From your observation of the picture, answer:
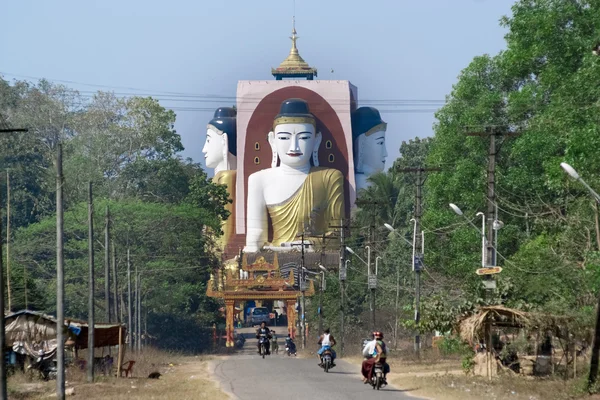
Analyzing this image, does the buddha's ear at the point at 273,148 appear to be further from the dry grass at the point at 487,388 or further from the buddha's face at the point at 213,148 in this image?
the dry grass at the point at 487,388

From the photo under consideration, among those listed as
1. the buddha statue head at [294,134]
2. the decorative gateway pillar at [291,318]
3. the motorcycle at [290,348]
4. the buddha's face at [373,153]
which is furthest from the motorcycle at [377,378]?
the buddha's face at [373,153]

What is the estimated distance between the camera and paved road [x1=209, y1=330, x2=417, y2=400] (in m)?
24.9

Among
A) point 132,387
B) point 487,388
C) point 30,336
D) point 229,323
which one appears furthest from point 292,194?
point 487,388

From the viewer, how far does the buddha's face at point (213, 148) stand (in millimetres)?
98562

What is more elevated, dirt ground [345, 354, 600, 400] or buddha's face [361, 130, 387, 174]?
buddha's face [361, 130, 387, 174]

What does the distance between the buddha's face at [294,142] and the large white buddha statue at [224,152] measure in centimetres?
663

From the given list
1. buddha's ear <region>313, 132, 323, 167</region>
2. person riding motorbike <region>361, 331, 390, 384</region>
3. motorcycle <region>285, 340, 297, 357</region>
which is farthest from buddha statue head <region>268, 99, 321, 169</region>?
person riding motorbike <region>361, 331, 390, 384</region>

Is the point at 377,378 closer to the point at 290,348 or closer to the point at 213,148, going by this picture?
the point at 290,348

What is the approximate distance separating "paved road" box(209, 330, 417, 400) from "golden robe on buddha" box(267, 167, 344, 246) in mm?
53392

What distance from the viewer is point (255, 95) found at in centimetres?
9412

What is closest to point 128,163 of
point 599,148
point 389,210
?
point 389,210

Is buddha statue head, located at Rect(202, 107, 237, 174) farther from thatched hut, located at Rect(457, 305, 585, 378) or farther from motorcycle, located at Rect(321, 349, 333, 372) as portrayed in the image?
thatched hut, located at Rect(457, 305, 585, 378)

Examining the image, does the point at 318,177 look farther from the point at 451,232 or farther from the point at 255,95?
the point at 451,232

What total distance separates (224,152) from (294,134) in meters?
9.51
